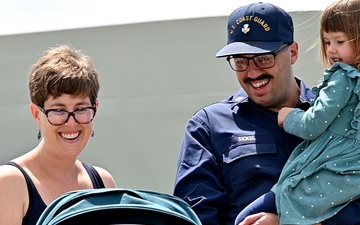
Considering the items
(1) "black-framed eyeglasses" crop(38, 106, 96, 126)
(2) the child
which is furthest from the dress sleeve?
(1) "black-framed eyeglasses" crop(38, 106, 96, 126)

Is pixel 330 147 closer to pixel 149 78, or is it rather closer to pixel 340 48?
pixel 340 48

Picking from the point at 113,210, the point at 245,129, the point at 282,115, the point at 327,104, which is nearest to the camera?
the point at 113,210

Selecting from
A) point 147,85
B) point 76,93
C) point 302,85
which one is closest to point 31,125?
point 147,85

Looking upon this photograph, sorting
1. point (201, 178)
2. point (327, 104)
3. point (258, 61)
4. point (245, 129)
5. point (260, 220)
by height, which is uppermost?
point (258, 61)

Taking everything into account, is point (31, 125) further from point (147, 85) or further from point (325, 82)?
point (325, 82)

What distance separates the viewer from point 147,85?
13.7 ft

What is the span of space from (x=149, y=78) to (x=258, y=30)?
34.6 inches

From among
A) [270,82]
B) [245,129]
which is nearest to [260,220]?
[245,129]

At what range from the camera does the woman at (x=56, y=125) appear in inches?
123

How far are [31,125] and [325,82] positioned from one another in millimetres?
1700

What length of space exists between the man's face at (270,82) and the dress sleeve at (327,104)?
0.34 meters

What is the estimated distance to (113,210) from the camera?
7.50 feet

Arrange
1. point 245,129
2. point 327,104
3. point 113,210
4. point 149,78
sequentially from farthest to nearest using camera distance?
point 149,78 < point 245,129 < point 327,104 < point 113,210

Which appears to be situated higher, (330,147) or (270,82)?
(270,82)
